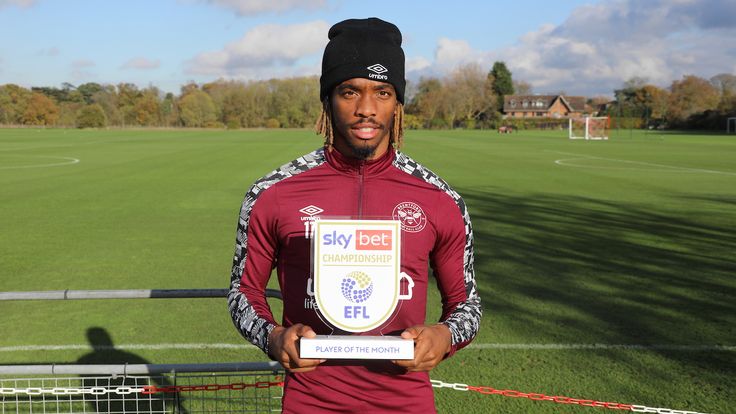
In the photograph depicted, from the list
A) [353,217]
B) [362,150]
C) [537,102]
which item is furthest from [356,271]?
[537,102]

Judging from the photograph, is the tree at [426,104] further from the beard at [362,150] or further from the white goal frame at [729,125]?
the beard at [362,150]

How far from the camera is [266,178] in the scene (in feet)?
7.66

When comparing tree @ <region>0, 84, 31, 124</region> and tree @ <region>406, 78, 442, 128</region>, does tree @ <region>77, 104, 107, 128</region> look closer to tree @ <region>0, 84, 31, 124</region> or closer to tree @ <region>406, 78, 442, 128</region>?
tree @ <region>0, 84, 31, 124</region>

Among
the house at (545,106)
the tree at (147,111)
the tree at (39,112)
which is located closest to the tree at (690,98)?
the house at (545,106)

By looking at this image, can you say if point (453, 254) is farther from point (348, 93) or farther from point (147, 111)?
point (147, 111)

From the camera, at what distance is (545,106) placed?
149250 mm

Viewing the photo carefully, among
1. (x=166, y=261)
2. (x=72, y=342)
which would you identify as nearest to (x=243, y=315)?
(x=72, y=342)

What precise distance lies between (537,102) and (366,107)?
15250 centimetres

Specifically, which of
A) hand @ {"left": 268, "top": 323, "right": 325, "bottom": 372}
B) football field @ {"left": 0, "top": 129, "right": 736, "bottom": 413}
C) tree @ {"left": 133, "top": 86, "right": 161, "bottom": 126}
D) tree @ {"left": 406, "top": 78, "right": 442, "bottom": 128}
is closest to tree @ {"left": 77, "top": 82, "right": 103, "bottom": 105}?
tree @ {"left": 133, "top": 86, "right": 161, "bottom": 126}

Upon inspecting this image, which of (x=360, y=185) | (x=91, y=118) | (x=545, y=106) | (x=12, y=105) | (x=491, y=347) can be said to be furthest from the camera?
(x=545, y=106)

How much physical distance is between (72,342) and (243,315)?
5.35 meters

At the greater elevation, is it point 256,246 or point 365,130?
point 365,130

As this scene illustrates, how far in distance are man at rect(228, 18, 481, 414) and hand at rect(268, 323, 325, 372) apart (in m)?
0.17

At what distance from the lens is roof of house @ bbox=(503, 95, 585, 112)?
14075cm
